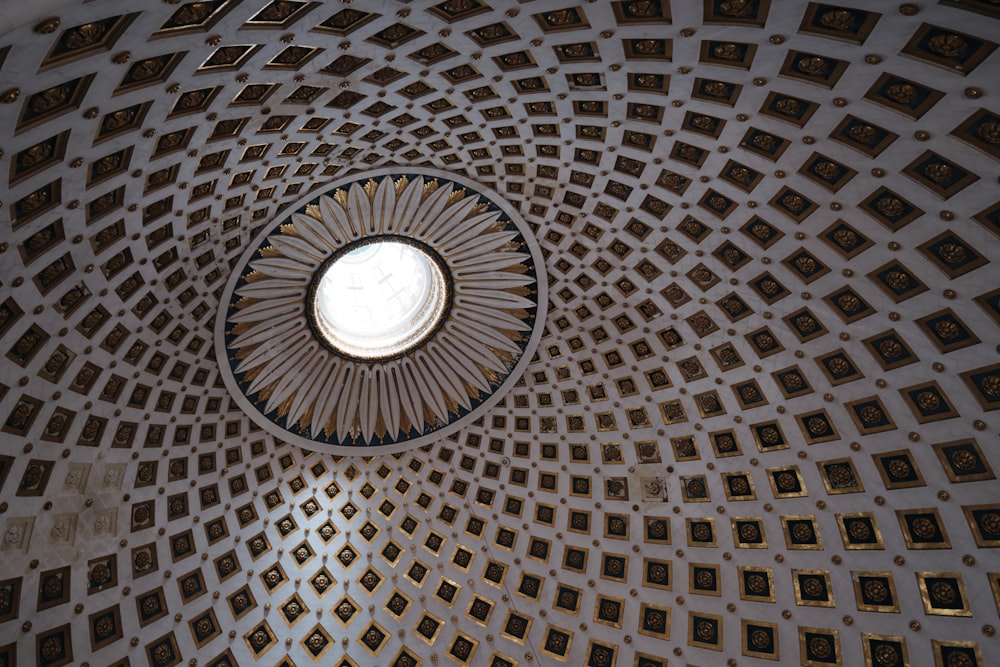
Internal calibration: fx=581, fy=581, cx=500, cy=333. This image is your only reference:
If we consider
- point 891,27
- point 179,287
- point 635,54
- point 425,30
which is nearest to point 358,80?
point 425,30

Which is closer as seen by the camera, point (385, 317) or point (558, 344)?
point (558, 344)

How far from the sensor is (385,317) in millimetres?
29422

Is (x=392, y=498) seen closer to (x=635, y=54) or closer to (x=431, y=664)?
(x=431, y=664)

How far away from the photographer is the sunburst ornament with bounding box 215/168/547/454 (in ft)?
75.4

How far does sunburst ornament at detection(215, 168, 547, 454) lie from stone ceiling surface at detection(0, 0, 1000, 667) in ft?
2.93

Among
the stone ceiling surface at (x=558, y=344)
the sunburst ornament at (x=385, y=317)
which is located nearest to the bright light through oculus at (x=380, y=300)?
the sunburst ornament at (x=385, y=317)

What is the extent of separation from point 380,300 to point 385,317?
140 cm

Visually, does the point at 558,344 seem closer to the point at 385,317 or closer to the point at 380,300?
the point at 385,317

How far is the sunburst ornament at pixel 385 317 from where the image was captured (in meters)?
23.0

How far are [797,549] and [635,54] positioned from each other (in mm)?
18172

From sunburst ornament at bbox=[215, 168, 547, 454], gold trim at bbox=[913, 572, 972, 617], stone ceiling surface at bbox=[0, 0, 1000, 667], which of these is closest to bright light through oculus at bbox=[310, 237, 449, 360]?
sunburst ornament at bbox=[215, 168, 547, 454]

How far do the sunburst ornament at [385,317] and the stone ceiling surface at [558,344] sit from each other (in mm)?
892

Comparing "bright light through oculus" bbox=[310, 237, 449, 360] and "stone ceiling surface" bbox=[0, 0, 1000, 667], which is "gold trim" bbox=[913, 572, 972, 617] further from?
"bright light through oculus" bbox=[310, 237, 449, 360]

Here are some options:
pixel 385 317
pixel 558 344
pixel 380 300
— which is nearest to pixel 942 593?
pixel 558 344
